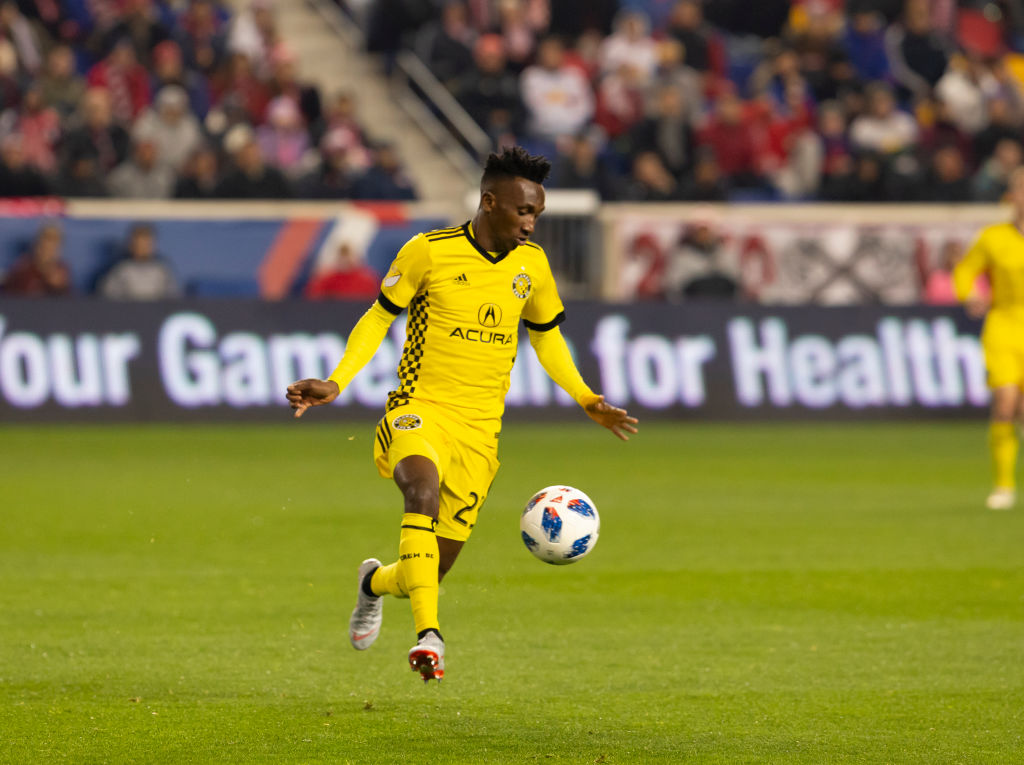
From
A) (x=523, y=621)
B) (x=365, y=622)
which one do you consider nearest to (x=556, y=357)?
(x=365, y=622)

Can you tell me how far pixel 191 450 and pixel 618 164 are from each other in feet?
26.5

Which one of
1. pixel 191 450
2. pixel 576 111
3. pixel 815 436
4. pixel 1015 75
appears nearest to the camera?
pixel 191 450

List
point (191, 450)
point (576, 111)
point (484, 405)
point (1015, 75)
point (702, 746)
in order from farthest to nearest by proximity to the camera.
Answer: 1. point (1015, 75)
2. point (576, 111)
3. point (191, 450)
4. point (484, 405)
5. point (702, 746)

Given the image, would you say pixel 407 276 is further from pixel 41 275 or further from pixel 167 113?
pixel 167 113

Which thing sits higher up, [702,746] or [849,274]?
[849,274]

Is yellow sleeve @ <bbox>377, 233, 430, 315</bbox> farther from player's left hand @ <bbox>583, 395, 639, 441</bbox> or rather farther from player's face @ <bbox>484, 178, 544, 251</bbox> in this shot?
player's left hand @ <bbox>583, 395, 639, 441</bbox>

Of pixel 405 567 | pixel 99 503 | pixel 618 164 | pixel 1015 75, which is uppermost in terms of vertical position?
pixel 1015 75

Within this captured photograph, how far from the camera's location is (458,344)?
6887mm

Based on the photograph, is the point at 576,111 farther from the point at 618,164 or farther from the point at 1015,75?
the point at 1015,75

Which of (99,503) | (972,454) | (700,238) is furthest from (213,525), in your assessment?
(700,238)

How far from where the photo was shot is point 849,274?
21328 millimetres

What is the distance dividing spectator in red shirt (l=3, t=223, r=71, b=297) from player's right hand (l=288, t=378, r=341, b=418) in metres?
12.7

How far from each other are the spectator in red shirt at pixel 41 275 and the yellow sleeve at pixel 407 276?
12.3m

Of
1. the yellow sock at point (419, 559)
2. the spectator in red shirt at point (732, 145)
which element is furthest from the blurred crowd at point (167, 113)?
the yellow sock at point (419, 559)
